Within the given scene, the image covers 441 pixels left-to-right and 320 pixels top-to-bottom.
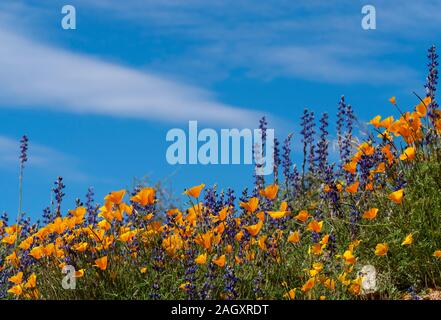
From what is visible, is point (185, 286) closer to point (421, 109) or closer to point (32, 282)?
point (32, 282)

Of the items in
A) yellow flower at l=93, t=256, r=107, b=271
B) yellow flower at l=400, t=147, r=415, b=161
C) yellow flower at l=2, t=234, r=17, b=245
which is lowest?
yellow flower at l=93, t=256, r=107, b=271

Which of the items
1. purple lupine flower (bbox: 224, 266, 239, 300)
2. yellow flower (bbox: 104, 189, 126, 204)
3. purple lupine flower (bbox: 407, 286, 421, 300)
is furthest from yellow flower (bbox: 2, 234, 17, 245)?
purple lupine flower (bbox: 407, 286, 421, 300)

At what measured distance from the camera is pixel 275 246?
4.82 m

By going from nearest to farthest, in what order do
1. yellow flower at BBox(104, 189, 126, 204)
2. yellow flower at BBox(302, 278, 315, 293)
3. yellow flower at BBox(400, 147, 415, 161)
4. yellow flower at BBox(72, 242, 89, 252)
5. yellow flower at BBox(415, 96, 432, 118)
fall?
yellow flower at BBox(302, 278, 315, 293), yellow flower at BBox(104, 189, 126, 204), yellow flower at BBox(72, 242, 89, 252), yellow flower at BBox(400, 147, 415, 161), yellow flower at BBox(415, 96, 432, 118)

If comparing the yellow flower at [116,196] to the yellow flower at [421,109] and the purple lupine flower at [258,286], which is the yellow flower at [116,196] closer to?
the purple lupine flower at [258,286]

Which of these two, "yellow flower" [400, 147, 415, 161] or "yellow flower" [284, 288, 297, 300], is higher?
"yellow flower" [400, 147, 415, 161]

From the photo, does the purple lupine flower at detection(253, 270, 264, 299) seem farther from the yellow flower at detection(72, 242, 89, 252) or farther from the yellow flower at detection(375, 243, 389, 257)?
the yellow flower at detection(72, 242, 89, 252)

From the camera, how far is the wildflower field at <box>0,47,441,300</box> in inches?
175

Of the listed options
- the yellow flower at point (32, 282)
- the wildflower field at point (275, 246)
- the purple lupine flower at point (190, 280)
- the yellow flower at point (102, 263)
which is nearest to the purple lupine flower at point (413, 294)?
the wildflower field at point (275, 246)

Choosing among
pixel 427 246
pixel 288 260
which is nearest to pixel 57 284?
pixel 288 260

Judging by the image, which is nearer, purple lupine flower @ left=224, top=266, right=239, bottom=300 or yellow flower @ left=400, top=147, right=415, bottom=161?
purple lupine flower @ left=224, top=266, right=239, bottom=300

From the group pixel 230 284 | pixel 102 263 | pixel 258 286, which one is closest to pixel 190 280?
pixel 230 284
